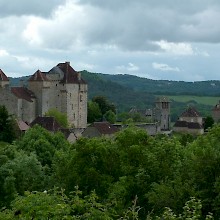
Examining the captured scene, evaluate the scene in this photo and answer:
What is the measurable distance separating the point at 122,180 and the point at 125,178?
0.78 ft

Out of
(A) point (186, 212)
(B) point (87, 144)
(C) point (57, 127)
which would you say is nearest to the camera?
(A) point (186, 212)

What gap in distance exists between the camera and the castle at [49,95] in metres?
87.8

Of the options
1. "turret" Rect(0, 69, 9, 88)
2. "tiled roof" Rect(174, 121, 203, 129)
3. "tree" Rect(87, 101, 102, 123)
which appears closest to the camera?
"turret" Rect(0, 69, 9, 88)

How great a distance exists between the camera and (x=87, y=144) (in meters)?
33.0

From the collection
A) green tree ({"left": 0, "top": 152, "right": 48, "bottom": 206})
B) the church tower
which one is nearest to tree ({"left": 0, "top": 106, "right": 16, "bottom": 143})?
green tree ({"left": 0, "top": 152, "right": 48, "bottom": 206})

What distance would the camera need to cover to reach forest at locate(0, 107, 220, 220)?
1761cm

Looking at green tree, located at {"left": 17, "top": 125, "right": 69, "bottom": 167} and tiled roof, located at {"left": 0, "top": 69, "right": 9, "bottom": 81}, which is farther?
tiled roof, located at {"left": 0, "top": 69, "right": 9, "bottom": 81}

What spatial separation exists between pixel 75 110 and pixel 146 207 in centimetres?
6680

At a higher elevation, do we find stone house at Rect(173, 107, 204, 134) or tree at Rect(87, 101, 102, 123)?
tree at Rect(87, 101, 102, 123)

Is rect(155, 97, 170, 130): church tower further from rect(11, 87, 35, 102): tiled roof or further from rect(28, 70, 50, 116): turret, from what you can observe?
rect(11, 87, 35, 102): tiled roof

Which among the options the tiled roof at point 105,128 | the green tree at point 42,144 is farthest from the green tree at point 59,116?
the green tree at point 42,144

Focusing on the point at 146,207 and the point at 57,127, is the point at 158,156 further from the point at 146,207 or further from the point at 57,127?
the point at 57,127

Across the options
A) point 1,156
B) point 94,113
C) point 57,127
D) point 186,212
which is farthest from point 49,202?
point 94,113

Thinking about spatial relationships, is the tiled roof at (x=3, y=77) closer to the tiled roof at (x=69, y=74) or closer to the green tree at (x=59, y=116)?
the green tree at (x=59, y=116)
